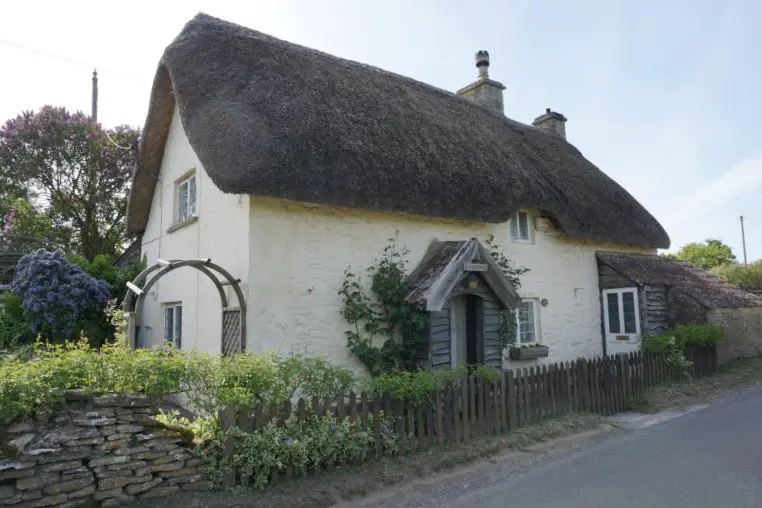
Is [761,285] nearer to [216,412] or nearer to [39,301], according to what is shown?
[216,412]

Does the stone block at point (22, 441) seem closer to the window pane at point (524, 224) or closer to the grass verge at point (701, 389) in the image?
the grass verge at point (701, 389)

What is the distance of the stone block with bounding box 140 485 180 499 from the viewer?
490 centimetres

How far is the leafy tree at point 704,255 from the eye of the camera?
37.1 meters

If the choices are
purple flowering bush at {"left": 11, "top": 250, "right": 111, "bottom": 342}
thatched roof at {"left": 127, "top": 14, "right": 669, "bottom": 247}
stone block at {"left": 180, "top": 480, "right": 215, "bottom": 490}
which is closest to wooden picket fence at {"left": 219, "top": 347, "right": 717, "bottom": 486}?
stone block at {"left": 180, "top": 480, "right": 215, "bottom": 490}

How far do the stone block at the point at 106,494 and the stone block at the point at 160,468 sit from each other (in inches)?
8.1

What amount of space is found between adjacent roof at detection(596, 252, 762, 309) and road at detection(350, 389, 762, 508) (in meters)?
5.40

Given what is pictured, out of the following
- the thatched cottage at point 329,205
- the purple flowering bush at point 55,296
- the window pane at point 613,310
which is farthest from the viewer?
the window pane at point 613,310

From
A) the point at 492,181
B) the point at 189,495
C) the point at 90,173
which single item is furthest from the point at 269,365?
the point at 90,173

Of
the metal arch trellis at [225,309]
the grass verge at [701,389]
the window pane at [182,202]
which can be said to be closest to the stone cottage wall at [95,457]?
the metal arch trellis at [225,309]

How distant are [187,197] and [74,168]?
11295mm

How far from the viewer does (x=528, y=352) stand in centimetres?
1087

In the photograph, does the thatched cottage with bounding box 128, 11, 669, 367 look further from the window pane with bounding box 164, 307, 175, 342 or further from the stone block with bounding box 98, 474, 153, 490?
the stone block with bounding box 98, 474, 153, 490

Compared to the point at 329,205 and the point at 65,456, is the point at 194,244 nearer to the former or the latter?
the point at 329,205

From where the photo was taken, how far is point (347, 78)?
10844mm
